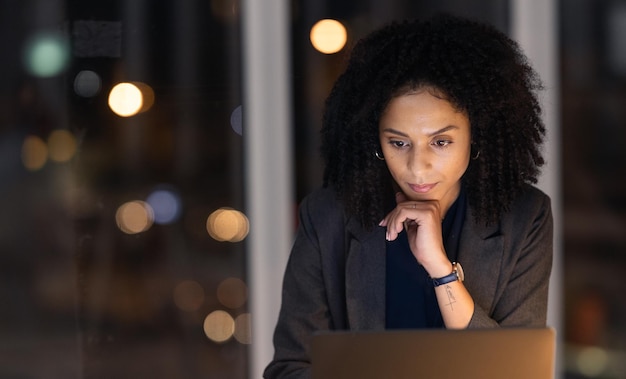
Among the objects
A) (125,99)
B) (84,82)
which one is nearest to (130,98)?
(125,99)

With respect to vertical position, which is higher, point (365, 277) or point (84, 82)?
point (84, 82)

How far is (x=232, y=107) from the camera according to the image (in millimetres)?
3605

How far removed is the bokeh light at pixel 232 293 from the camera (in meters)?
3.64

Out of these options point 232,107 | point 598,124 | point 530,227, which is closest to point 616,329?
point 598,124

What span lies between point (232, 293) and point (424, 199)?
191 cm

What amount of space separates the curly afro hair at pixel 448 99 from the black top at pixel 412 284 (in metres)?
0.07

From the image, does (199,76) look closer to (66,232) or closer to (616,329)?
(66,232)

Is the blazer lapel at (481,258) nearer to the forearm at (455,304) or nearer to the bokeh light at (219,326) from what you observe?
the forearm at (455,304)

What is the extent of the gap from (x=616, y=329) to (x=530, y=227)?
7.15ft

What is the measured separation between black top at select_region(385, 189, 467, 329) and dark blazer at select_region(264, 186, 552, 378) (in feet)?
0.11

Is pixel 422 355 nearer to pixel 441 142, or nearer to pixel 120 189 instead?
pixel 441 142

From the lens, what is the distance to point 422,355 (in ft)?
4.22

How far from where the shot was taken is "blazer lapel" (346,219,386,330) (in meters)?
1.86

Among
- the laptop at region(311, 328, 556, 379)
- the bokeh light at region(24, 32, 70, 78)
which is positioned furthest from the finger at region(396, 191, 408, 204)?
the bokeh light at region(24, 32, 70, 78)
